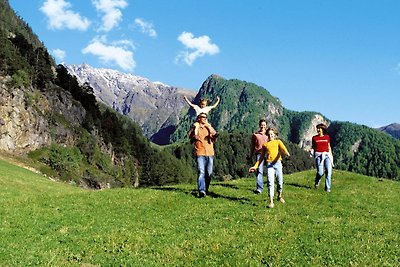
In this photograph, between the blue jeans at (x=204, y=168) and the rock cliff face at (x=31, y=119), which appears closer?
the blue jeans at (x=204, y=168)

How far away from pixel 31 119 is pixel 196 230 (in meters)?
123

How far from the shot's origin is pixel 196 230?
1705 centimetres

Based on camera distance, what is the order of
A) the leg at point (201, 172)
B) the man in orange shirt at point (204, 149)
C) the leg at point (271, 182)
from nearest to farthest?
1. the leg at point (271, 182)
2. the leg at point (201, 172)
3. the man in orange shirt at point (204, 149)

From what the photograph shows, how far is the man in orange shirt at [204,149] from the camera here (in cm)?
2311

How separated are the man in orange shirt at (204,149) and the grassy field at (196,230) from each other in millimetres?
1148

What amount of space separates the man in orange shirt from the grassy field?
45.2 inches

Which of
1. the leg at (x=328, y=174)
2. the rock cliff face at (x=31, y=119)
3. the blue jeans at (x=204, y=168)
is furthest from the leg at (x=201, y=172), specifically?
the rock cliff face at (x=31, y=119)

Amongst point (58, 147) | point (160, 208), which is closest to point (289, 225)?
point (160, 208)

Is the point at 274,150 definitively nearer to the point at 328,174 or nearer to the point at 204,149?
the point at 204,149

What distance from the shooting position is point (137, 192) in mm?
25938

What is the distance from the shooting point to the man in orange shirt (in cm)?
2311

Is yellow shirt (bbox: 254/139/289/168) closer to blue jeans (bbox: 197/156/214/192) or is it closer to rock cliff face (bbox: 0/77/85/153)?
blue jeans (bbox: 197/156/214/192)

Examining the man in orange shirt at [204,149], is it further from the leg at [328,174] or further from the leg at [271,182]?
the leg at [328,174]

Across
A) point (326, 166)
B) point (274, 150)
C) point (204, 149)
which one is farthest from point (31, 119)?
point (274, 150)
